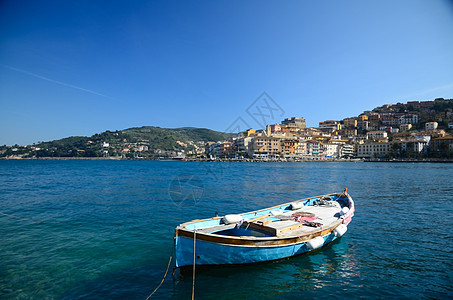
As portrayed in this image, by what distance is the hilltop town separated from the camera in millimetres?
103381

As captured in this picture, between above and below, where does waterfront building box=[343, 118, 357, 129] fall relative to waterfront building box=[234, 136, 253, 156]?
above

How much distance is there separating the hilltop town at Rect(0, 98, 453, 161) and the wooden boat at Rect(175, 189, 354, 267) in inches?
3826

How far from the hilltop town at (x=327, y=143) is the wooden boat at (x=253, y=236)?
319 ft

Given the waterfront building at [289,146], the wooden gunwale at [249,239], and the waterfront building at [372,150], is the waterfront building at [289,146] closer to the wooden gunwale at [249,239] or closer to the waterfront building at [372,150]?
the waterfront building at [372,150]

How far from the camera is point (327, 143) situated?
122 m

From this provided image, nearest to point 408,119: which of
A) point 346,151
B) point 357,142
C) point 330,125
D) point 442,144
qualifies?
point 357,142

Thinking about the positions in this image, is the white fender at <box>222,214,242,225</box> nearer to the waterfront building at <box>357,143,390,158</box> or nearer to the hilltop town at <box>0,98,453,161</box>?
the hilltop town at <box>0,98,453,161</box>

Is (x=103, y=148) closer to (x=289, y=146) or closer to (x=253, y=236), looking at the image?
(x=289, y=146)

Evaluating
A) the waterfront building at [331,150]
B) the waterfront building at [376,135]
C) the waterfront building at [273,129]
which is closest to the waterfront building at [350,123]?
the waterfront building at [376,135]

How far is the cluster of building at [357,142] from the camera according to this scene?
10106cm

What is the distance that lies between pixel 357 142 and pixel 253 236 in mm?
134923

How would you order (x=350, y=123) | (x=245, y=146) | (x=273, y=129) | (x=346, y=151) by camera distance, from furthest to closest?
(x=350, y=123), (x=273, y=129), (x=245, y=146), (x=346, y=151)

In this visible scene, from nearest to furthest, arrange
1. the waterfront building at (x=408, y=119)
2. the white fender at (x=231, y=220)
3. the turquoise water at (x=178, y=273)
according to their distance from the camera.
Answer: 1. the turquoise water at (x=178, y=273)
2. the white fender at (x=231, y=220)
3. the waterfront building at (x=408, y=119)

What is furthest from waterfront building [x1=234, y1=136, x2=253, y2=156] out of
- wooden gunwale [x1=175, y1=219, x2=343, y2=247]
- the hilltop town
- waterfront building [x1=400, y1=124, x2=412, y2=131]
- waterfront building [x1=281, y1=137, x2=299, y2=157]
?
wooden gunwale [x1=175, y1=219, x2=343, y2=247]
